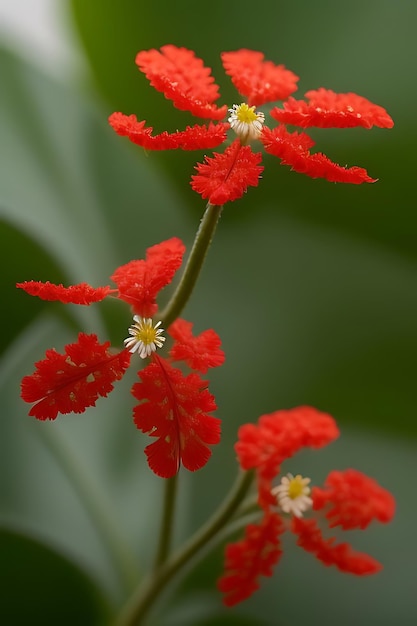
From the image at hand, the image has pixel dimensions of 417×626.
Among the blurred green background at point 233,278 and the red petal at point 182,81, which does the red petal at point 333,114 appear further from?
the blurred green background at point 233,278

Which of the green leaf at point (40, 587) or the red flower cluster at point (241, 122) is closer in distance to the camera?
the red flower cluster at point (241, 122)

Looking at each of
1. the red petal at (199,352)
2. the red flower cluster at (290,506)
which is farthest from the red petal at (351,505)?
the red petal at (199,352)

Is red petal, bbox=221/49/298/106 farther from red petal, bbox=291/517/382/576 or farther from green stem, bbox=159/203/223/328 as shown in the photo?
red petal, bbox=291/517/382/576

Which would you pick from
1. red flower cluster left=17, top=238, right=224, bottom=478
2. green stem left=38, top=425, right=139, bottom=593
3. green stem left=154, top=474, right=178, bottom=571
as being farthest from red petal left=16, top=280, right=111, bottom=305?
green stem left=38, top=425, right=139, bottom=593

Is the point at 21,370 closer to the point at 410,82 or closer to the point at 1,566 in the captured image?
the point at 1,566

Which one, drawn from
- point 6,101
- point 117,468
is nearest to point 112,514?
point 117,468

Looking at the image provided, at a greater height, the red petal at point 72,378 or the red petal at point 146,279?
the red petal at point 146,279

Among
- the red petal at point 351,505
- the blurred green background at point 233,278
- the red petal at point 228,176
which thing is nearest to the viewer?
the red petal at point 228,176
